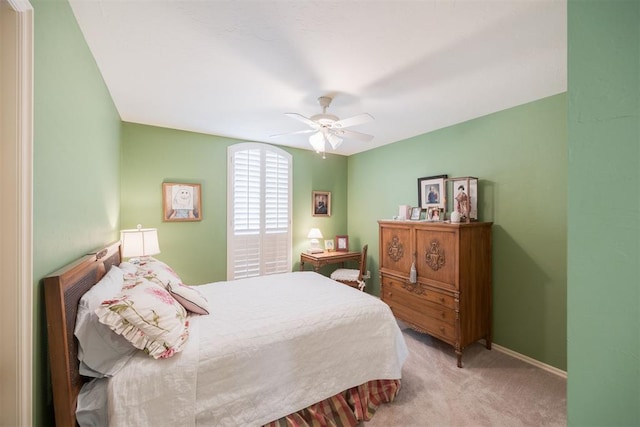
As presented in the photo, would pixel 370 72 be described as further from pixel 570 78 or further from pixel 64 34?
pixel 64 34

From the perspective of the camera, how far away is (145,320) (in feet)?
Result: 4.32

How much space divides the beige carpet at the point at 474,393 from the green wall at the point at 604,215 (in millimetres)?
1455

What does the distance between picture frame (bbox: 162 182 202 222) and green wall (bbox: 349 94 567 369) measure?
10.8 ft

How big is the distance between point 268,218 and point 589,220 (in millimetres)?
3700

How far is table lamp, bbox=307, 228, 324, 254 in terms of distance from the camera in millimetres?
4258

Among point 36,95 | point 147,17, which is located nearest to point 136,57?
point 147,17

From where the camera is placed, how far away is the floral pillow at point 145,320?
1.24 m

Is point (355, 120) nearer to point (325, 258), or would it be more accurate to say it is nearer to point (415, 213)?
point (415, 213)

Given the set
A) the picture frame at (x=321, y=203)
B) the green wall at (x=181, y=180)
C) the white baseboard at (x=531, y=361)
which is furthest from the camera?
the picture frame at (x=321, y=203)

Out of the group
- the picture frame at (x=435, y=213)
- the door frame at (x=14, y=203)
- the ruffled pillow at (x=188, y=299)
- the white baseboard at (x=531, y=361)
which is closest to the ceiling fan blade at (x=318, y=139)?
the picture frame at (x=435, y=213)

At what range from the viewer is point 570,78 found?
734 mm

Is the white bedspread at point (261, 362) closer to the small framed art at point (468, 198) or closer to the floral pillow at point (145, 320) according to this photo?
the floral pillow at point (145, 320)

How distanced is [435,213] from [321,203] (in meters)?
2.08

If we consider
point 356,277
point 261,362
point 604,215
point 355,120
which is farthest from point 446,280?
point 604,215
